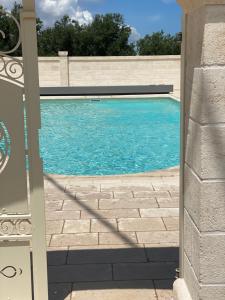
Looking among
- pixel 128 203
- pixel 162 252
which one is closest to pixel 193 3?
pixel 162 252

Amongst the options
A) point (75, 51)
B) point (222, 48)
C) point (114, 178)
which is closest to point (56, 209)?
point (114, 178)

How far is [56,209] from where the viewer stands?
608 centimetres

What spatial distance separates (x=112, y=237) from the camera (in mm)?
5012

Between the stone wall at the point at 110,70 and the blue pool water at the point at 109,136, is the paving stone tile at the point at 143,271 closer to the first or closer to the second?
the blue pool water at the point at 109,136

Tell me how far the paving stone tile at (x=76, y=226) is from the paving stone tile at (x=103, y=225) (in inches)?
3.0

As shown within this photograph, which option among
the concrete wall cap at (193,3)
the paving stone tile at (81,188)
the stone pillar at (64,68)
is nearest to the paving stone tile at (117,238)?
the paving stone tile at (81,188)

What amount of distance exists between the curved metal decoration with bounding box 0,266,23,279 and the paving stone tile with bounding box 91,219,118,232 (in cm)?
198

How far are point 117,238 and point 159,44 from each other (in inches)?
1616

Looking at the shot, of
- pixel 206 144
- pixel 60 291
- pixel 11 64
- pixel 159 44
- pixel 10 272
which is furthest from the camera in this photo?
pixel 159 44

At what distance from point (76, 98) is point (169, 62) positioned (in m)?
6.84

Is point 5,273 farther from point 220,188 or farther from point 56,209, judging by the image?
point 56,209

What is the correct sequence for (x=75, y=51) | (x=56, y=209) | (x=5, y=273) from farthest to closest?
(x=75, y=51) → (x=56, y=209) → (x=5, y=273)

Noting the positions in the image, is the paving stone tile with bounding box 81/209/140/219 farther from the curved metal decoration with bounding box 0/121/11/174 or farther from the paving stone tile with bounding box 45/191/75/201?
the curved metal decoration with bounding box 0/121/11/174

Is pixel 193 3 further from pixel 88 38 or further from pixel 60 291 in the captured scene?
pixel 88 38
